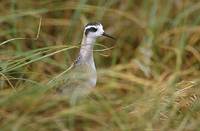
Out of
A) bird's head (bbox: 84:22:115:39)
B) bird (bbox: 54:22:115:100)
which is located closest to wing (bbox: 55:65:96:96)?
bird (bbox: 54:22:115:100)

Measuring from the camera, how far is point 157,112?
11.6 feet

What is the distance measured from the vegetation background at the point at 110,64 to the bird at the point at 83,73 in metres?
0.08

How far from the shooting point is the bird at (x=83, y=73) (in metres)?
3.65

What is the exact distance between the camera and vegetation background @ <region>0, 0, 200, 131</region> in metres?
3.41

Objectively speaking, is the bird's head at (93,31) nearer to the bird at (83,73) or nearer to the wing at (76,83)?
the bird at (83,73)

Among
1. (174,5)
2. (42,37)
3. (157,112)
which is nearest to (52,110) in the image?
(157,112)

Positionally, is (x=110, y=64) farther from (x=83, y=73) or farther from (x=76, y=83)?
(x=76, y=83)

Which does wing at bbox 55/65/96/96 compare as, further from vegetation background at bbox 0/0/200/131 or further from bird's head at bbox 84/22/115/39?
bird's head at bbox 84/22/115/39

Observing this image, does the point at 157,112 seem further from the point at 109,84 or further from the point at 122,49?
the point at 122,49

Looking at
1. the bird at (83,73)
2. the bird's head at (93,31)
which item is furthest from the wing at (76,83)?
the bird's head at (93,31)

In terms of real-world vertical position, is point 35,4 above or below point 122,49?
above

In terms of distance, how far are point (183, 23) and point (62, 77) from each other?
69.2 inches

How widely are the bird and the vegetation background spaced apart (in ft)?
0.25

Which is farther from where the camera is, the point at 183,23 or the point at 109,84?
the point at 183,23
